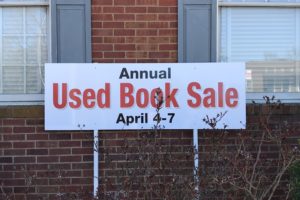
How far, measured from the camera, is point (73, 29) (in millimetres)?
5367

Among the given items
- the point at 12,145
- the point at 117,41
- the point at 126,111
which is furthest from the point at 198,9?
the point at 12,145

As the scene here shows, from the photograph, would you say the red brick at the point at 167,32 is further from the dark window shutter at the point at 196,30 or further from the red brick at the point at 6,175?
the red brick at the point at 6,175

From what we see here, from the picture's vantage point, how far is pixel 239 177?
4188 millimetres

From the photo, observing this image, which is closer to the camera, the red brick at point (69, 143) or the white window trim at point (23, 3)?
the red brick at point (69, 143)

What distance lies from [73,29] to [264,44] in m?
2.06

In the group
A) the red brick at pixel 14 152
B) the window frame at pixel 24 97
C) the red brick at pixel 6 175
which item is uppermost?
the window frame at pixel 24 97

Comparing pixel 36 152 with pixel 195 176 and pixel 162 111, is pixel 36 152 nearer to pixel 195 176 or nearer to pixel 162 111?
pixel 162 111

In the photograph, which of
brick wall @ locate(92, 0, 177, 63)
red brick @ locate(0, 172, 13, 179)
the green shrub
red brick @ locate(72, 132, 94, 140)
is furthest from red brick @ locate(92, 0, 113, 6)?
the green shrub

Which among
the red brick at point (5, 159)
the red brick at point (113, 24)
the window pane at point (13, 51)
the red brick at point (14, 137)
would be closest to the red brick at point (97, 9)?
the red brick at point (113, 24)

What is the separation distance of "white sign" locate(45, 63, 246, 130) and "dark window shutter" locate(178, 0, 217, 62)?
0.28 meters

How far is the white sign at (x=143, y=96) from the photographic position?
5.16m

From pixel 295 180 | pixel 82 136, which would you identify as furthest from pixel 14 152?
pixel 295 180

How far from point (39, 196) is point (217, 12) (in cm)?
264

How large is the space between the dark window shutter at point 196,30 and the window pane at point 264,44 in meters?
0.23
